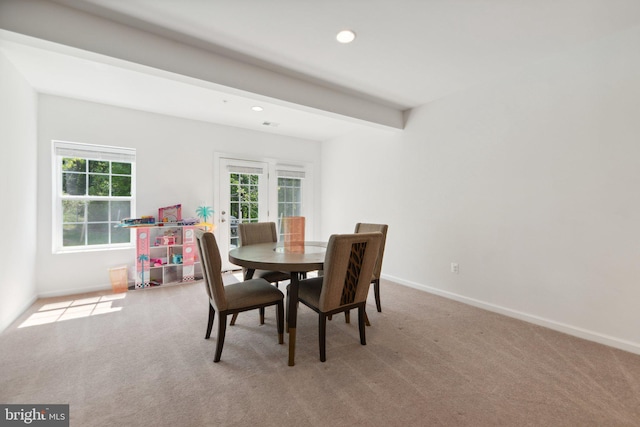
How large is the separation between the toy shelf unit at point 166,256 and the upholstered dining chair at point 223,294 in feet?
6.70

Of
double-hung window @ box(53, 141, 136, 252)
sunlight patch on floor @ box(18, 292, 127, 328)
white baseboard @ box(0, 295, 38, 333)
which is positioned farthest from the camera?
double-hung window @ box(53, 141, 136, 252)

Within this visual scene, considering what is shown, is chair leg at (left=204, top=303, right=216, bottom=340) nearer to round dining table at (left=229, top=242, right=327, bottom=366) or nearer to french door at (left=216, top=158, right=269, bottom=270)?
round dining table at (left=229, top=242, right=327, bottom=366)

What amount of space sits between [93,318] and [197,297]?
0.99m

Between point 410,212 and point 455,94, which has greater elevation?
point 455,94

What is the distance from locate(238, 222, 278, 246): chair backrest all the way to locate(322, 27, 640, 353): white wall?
1.92 meters

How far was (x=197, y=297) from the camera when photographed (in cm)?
339

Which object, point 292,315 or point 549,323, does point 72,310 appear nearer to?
point 292,315

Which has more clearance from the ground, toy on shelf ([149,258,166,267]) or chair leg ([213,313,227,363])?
toy on shelf ([149,258,166,267])

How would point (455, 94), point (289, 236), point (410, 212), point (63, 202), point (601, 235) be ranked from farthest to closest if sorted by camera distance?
point (410, 212), point (63, 202), point (455, 94), point (289, 236), point (601, 235)

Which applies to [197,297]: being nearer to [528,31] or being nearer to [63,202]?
[63,202]

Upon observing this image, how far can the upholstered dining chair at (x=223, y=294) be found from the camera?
1.92 meters

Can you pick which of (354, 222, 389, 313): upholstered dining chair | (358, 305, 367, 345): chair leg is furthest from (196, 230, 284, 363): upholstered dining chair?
(354, 222, 389, 313): upholstered dining chair

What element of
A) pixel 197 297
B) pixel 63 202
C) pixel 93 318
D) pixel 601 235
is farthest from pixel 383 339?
pixel 63 202

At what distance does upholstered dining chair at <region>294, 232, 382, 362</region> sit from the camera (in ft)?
6.33
